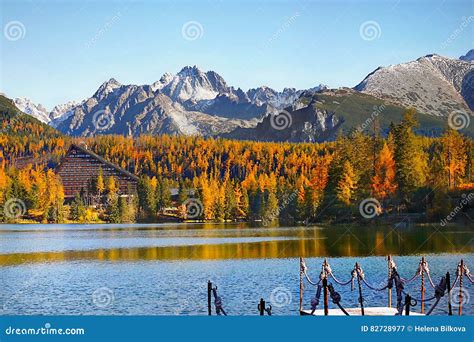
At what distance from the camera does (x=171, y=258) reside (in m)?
59.5

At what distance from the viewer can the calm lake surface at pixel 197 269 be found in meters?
35.7

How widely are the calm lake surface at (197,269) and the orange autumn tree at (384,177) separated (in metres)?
22.8

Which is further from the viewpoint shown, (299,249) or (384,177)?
(384,177)

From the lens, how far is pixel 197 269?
5091 centimetres

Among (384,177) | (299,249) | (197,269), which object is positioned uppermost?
(384,177)

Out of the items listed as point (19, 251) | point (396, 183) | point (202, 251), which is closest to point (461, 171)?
point (396, 183)

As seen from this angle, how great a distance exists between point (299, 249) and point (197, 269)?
55.4 feet

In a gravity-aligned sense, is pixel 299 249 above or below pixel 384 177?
below

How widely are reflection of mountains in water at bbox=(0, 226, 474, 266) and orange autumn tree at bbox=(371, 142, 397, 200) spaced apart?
2614cm

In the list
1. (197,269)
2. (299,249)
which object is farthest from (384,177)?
(197,269)

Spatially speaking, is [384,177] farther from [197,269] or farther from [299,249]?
[197,269]

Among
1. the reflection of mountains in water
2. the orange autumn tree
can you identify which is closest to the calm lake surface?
the reflection of mountains in water

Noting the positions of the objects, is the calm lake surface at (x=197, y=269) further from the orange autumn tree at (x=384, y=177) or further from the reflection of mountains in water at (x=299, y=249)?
the orange autumn tree at (x=384, y=177)

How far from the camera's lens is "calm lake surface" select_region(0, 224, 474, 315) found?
117 ft
